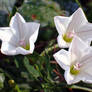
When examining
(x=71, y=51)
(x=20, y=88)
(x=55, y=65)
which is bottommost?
(x=20, y=88)

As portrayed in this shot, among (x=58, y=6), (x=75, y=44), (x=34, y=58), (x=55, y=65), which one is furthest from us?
(x=58, y=6)

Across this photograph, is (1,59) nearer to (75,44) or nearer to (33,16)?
(33,16)

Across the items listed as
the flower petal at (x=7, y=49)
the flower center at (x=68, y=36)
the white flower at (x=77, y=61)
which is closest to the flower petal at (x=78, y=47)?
the white flower at (x=77, y=61)

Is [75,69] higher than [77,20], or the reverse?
[77,20]

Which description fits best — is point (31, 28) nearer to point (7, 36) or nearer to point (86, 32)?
point (7, 36)

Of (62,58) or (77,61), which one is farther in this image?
(77,61)

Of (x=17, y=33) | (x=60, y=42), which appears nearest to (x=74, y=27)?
(x=60, y=42)

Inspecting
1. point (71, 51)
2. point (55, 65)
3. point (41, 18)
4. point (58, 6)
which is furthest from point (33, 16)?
point (71, 51)

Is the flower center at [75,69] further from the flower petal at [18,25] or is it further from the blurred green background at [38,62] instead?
the flower petal at [18,25]
